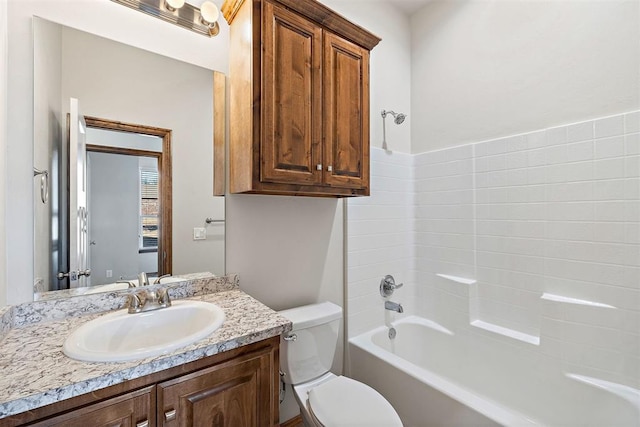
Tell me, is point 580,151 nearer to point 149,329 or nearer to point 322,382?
point 322,382

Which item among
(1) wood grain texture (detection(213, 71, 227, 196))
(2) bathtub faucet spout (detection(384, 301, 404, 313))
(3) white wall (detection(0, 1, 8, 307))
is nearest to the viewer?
(3) white wall (detection(0, 1, 8, 307))

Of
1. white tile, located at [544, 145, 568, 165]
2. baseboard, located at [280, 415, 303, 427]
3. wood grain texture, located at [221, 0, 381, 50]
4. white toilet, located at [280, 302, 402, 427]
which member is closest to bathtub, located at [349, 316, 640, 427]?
white toilet, located at [280, 302, 402, 427]

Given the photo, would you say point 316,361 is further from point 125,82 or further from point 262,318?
point 125,82

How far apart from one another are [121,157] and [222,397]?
108cm

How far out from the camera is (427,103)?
2.36 metres

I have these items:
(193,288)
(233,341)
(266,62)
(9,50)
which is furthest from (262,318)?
(9,50)

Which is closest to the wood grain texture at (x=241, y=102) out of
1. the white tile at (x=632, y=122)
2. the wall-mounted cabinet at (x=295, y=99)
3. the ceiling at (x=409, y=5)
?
the wall-mounted cabinet at (x=295, y=99)

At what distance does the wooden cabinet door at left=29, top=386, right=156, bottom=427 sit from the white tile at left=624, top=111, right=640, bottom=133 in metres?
2.33

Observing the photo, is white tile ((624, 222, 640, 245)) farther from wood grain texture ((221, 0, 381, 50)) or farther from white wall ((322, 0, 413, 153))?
wood grain texture ((221, 0, 381, 50))

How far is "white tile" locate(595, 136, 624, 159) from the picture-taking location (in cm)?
150

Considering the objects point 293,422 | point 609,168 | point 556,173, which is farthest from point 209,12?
point 293,422

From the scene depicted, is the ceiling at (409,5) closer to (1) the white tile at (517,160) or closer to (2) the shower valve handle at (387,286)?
(1) the white tile at (517,160)

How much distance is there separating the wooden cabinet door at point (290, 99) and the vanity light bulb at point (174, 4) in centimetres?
42

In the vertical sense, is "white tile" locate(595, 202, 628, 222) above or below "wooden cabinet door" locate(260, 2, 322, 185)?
below
